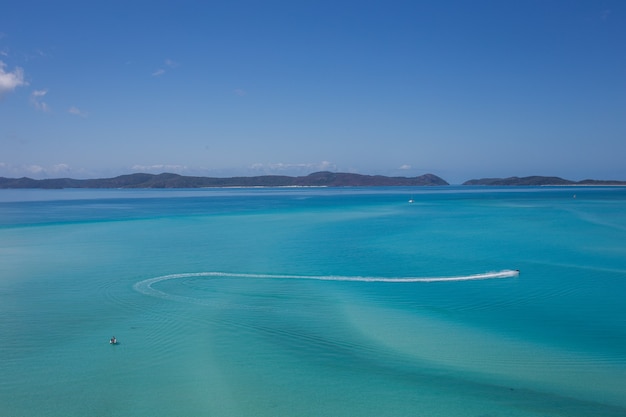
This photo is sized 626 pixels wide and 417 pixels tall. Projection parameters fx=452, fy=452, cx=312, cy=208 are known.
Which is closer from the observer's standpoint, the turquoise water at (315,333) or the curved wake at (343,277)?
the turquoise water at (315,333)

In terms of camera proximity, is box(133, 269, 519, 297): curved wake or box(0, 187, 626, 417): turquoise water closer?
box(0, 187, 626, 417): turquoise water

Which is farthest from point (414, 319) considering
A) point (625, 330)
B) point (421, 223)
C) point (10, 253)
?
point (421, 223)

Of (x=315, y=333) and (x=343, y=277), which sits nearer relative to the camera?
(x=315, y=333)

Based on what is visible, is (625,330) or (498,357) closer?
(498,357)

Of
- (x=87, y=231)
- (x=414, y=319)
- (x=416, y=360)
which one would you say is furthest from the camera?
(x=87, y=231)

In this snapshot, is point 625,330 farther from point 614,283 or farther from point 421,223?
point 421,223

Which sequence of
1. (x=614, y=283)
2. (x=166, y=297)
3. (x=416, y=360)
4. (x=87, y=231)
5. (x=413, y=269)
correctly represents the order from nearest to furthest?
1. (x=416, y=360)
2. (x=166, y=297)
3. (x=614, y=283)
4. (x=413, y=269)
5. (x=87, y=231)

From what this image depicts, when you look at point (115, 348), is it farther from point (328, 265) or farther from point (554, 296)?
point (554, 296)
